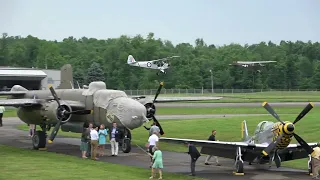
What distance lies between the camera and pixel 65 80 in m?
35.9

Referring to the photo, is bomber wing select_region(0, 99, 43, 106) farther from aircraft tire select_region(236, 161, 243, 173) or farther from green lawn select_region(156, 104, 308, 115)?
green lawn select_region(156, 104, 308, 115)

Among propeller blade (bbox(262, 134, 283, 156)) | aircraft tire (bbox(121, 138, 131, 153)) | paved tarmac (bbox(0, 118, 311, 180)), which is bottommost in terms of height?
paved tarmac (bbox(0, 118, 311, 180))

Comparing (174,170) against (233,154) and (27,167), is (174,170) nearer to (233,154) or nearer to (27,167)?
(233,154)

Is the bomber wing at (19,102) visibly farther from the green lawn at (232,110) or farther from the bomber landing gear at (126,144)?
the green lawn at (232,110)

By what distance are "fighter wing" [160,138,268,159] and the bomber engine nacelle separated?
9.20 m

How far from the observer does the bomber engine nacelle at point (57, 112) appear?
95.9 feet

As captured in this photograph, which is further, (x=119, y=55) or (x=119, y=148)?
(x=119, y=55)

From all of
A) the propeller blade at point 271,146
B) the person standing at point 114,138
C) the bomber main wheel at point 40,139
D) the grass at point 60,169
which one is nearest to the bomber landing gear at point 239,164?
the propeller blade at point 271,146

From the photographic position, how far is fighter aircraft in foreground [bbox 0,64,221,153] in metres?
28.4

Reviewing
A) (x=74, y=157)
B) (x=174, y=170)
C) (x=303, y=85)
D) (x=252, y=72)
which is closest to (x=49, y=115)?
(x=74, y=157)

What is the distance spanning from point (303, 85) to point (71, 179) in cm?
10778

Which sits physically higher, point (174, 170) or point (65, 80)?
point (65, 80)

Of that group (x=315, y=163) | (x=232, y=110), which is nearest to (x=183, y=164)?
(x=315, y=163)

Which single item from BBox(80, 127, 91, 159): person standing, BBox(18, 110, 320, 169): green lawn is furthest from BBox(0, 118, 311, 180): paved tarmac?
BBox(18, 110, 320, 169): green lawn
